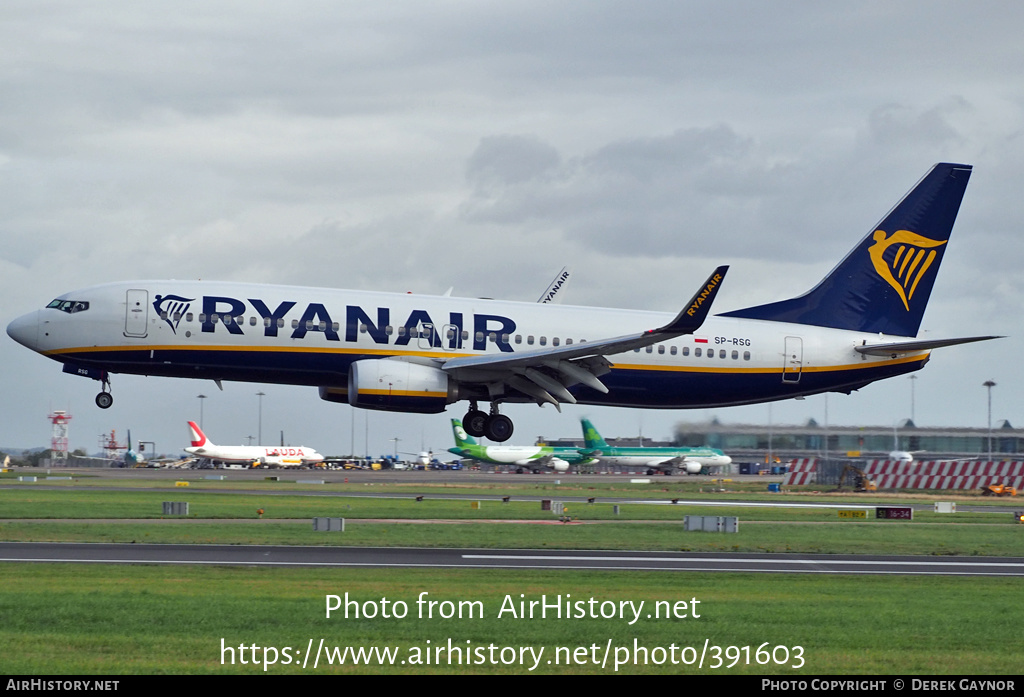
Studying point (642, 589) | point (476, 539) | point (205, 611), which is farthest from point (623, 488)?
point (205, 611)

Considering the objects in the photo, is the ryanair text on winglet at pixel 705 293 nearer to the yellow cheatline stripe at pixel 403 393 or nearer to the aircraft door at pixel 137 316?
the yellow cheatline stripe at pixel 403 393

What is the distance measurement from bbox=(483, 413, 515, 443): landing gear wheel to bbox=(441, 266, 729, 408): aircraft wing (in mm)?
1459

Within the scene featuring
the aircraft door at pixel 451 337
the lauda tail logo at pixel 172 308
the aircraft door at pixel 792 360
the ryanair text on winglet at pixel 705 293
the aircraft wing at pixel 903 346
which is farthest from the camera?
the aircraft door at pixel 792 360

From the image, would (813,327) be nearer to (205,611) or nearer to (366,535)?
(366,535)

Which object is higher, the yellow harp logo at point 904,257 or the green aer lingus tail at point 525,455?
the yellow harp logo at point 904,257

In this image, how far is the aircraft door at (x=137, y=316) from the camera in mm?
41094

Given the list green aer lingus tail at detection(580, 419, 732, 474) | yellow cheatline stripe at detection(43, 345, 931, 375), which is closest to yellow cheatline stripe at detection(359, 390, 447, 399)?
yellow cheatline stripe at detection(43, 345, 931, 375)

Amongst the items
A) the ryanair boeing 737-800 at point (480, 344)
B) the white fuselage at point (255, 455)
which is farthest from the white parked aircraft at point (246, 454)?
the ryanair boeing 737-800 at point (480, 344)

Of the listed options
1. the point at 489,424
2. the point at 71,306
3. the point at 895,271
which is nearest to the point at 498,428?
the point at 489,424

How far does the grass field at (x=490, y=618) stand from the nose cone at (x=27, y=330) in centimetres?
876

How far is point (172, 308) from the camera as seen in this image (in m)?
41.2

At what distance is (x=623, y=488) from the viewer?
78.2 metres

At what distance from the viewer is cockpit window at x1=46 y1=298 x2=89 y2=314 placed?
41.7m

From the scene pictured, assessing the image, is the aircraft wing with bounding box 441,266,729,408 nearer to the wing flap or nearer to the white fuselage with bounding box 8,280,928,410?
the wing flap
